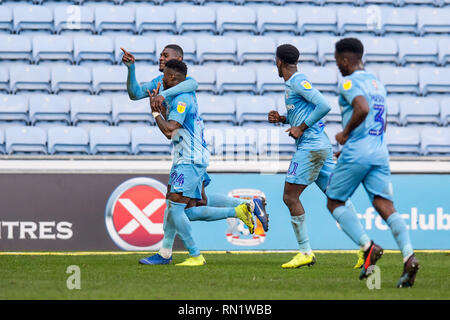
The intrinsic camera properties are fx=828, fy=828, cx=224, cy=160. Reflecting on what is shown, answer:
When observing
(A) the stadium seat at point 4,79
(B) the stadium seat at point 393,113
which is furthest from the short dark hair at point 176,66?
(B) the stadium seat at point 393,113

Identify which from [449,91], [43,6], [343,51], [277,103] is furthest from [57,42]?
[343,51]

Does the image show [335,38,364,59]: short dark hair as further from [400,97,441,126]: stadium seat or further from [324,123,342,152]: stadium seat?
[400,97,441,126]: stadium seat

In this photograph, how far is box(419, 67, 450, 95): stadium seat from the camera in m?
13.4

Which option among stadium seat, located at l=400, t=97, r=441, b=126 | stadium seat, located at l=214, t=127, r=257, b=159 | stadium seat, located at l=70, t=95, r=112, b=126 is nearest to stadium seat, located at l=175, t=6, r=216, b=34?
stadium seat, located at l=70, t=95, r=112, b=126

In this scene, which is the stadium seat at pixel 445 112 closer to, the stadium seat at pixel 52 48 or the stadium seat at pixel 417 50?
the stadium seat at pixel 417 50

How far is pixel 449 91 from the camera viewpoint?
13422 millimetres

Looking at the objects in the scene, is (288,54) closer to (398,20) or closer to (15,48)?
(15,48)

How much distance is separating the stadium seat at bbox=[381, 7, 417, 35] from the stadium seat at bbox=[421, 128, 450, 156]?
297 centimetres

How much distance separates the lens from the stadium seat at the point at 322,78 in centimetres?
1303

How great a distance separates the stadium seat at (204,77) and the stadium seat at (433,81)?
340cm

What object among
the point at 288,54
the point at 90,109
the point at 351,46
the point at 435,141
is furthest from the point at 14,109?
the point at 351,46

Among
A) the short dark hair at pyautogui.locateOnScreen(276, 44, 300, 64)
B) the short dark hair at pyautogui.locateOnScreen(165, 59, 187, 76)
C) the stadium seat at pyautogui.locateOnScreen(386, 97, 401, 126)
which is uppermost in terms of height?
the short dark hair at pyautogui.locateOnScreen(276, 44, 300, 64)
